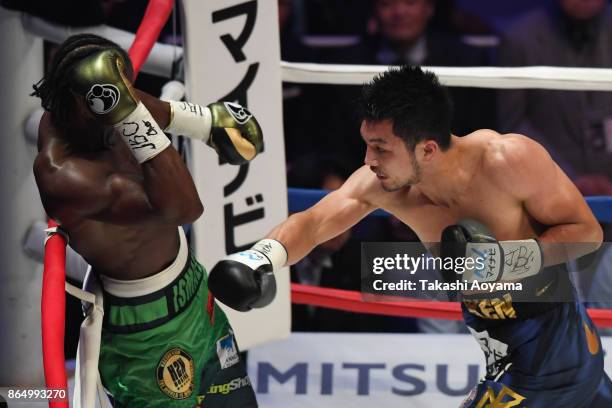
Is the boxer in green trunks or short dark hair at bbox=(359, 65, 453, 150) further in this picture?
short dark hair at bbox=(359, 65, 453, 150)

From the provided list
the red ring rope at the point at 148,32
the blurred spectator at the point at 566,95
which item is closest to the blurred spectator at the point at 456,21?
the blurred spectator at the point at 566,95

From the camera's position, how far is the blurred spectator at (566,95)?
315 centimetres

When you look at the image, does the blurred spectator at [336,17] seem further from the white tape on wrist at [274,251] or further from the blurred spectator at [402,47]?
the white tape on wrist at [274,251]

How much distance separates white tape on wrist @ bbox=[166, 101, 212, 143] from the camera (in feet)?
5.99

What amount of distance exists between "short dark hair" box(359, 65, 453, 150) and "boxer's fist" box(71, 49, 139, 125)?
45 centimetres

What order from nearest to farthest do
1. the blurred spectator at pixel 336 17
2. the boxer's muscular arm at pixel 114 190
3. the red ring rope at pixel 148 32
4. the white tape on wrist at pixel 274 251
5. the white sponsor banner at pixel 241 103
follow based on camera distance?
the boxer's muscular arm at pixel 114 190, the white tape on wrist at pixel 274 251, the red ring rope at pixel 148 32, the white sponsor banner at pixel 241 103, the blurred spectator at pixel 336 17

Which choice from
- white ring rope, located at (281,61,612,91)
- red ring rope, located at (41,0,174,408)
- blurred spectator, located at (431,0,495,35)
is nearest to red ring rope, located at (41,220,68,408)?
red ring rope, located at (41,0,174,408)

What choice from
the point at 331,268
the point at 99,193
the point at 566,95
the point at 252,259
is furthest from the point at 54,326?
the point at 566,95

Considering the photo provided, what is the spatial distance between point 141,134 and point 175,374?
49cm

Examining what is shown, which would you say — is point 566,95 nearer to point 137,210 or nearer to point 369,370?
point 369,370

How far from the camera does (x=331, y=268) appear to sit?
2.86 meters

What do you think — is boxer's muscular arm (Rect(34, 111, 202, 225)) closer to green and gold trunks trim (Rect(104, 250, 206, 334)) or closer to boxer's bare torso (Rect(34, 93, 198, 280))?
boxer's bare torso (Rect(34, 93, 198, 280))

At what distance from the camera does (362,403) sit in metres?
2.58

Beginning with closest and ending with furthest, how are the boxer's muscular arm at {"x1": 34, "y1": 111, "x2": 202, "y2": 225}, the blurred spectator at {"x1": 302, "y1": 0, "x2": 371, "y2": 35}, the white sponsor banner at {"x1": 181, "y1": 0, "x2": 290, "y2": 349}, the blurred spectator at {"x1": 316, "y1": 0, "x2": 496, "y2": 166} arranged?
the boxer's muscular arm at {"x1": 34, "y1": 111, "x2": 202, "y2": 225}
the white sponsor banner at {"x1": 181, "y1": 0, "x2": 290, "y2": 349}
the blurred spectator at {"x1": 316, "y1": 0, "x2": 496, "y2": 166}
the blurred spectator at {"x1": 302, "y1": 0, "x2": 371, "y2": 35}
